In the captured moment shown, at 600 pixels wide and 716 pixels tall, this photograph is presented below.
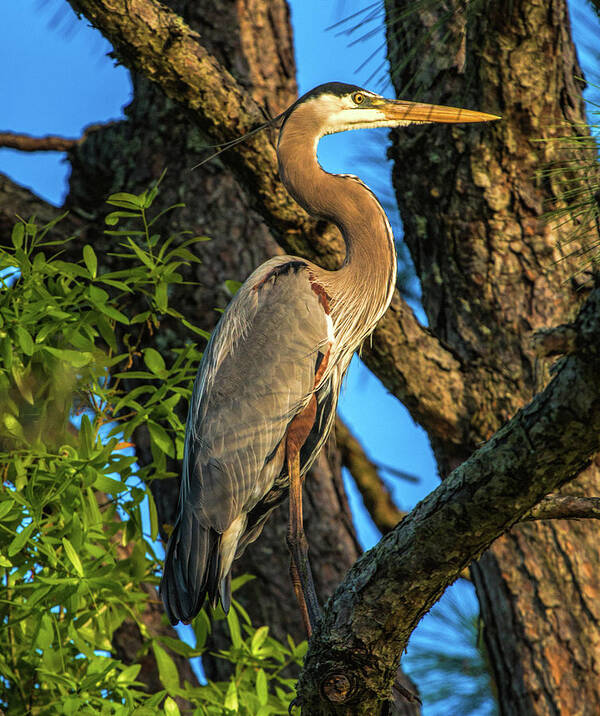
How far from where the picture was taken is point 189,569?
77.1 inches

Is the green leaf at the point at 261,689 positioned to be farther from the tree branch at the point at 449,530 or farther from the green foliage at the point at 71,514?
the tree branch at the point at 449,530

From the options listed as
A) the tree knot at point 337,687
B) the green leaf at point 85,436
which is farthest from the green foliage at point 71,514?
the tree knot at point 337,687

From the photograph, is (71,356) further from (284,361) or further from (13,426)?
(284,361)

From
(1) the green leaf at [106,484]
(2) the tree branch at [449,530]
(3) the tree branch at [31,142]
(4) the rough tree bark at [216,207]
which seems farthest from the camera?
(3) the tree branch at [31,142]

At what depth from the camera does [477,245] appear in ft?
8.23

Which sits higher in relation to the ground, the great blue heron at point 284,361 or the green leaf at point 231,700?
the great blue heron at point 284,361

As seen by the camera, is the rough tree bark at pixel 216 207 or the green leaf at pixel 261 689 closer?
the green leaf at pixel 261 689

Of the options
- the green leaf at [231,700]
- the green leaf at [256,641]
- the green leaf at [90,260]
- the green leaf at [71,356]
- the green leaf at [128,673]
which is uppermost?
the green leaf at [90,260]

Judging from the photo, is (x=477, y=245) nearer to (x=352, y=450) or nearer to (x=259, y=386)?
(x=259, y=386)

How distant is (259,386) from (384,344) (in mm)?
371

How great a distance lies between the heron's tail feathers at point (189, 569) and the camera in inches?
75.4

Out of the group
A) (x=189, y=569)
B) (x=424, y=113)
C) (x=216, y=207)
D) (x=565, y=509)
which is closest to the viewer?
(x=565, y=509)

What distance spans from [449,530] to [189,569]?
881mm

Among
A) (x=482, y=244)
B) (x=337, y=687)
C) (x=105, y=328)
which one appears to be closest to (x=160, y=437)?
(x=105, y=328)
